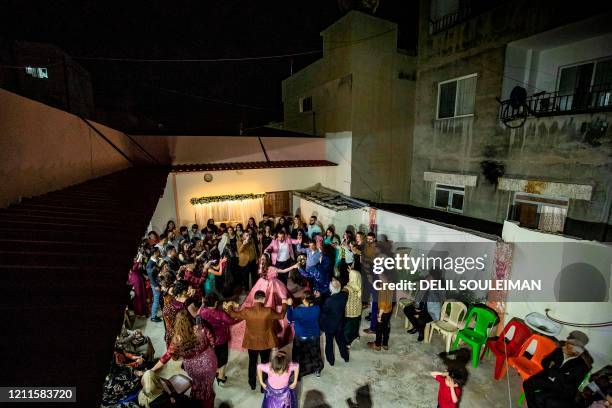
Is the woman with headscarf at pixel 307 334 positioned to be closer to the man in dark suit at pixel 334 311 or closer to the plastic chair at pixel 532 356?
the man in dark suit at pixel 334 311

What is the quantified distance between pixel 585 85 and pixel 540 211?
375 centimetres

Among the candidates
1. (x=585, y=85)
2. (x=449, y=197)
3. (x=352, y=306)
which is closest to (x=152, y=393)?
(x=352, y=306)

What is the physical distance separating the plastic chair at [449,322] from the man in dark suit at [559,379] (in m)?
1.74

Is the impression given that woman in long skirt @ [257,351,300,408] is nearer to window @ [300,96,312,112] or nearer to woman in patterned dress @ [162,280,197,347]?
woman in patterned dress @ [162,280,197,347]

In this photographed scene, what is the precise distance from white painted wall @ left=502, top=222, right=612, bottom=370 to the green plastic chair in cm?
85

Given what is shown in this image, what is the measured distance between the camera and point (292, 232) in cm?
1016

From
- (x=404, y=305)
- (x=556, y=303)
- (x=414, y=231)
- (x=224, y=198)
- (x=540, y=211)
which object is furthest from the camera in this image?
(x=224, y=198)

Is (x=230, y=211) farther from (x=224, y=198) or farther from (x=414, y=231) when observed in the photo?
(x=414, y=231)

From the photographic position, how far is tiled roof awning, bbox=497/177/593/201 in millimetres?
7871

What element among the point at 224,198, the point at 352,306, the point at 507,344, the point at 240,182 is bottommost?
the point at 507,344

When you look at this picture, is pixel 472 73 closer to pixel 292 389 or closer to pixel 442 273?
pixel 442 273

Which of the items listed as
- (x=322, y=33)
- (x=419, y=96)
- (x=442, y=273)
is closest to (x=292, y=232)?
(x=442, y=273)

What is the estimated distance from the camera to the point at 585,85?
824cm

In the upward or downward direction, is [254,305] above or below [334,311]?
above
